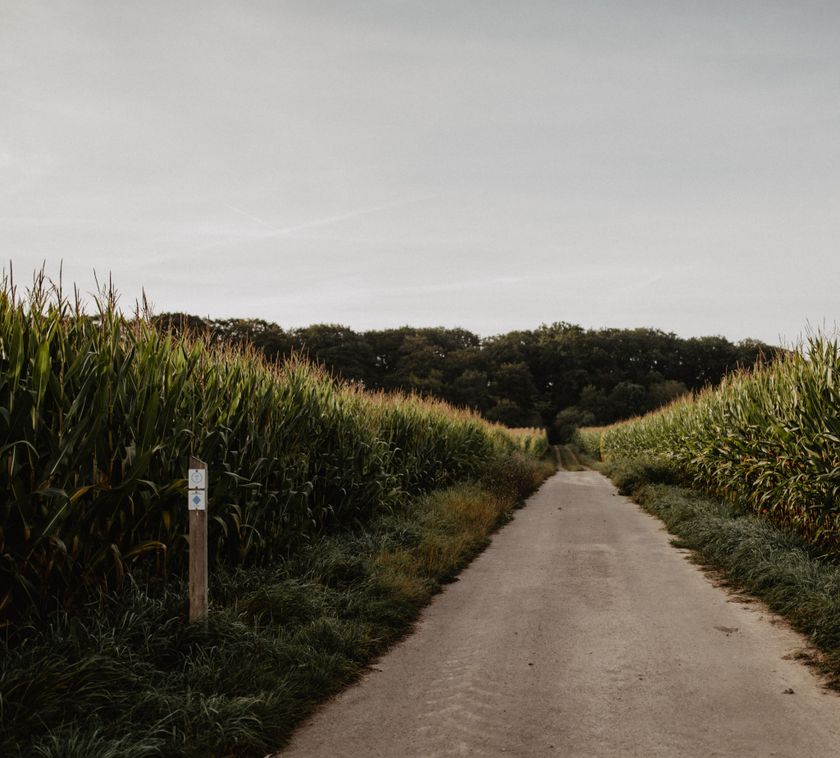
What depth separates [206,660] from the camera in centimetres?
415

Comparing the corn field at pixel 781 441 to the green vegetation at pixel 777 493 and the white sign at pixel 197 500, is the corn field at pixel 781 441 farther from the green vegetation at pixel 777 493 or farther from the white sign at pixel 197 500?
the white sign at pixel 197 500

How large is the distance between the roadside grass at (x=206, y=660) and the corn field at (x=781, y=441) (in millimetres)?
5240

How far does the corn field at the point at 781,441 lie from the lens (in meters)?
7.77

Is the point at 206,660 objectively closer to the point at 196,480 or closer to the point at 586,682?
the point at 196,480

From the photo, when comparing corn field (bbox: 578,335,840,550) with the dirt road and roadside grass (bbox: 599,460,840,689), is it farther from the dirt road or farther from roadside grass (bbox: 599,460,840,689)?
the dirt road

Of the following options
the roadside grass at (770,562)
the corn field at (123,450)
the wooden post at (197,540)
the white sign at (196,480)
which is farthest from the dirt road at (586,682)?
the corn field at (123,450)

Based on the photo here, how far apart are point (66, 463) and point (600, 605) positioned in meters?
5.47

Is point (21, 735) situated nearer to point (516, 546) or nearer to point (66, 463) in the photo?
point (66, 463)

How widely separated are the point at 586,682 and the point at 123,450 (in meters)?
3.96

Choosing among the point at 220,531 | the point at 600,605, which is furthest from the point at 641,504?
the point at 220,531

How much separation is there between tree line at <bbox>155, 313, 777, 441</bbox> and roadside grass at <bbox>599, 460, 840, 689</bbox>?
6031 centimetres

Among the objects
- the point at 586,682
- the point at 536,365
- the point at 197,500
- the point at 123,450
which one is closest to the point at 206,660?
the point at 197,500

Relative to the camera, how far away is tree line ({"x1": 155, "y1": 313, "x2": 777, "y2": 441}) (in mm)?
79312

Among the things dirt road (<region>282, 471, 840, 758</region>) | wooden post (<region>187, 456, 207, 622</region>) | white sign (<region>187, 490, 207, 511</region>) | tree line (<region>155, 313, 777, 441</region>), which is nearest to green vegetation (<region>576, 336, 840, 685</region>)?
dirt road (<region>282, 471, 840, 758</region>)
